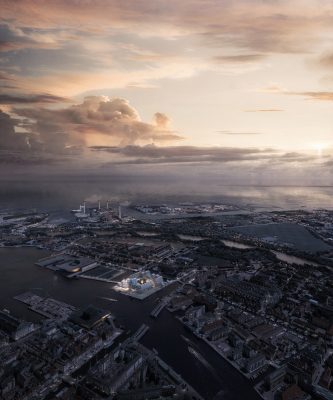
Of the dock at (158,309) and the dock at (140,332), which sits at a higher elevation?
the dock at (140,332)

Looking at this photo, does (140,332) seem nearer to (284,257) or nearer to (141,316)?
(141,316)

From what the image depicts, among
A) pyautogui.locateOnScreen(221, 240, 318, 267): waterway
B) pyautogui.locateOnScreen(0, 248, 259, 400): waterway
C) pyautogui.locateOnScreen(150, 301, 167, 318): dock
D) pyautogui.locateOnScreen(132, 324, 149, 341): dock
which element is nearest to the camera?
pyautogui.locateOnScreen(0, 248, 259, 400): waterway

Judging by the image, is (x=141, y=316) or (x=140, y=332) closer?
(x=140, y=332)

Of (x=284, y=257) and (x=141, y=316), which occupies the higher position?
(x=141, y=316)

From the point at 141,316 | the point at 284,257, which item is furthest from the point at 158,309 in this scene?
the point at 284,257

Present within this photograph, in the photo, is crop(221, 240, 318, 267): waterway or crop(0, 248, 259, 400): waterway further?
crop(221, 240, 318, 267): waterway

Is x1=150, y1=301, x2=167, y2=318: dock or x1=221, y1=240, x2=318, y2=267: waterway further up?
x1=150, y1=301, x2=167, y2=318: dock

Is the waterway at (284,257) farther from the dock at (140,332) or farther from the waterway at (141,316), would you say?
the dock at (140,332)

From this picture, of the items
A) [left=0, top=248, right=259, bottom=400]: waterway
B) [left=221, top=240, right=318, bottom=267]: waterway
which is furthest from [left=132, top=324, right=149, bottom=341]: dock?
[left=221, top=240, right=318, bottom=267]: waterway

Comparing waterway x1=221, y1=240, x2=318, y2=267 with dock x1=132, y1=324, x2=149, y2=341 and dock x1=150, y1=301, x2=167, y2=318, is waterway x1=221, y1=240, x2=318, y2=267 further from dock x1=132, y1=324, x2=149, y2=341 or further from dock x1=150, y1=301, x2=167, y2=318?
dock x1=132, y1=324, x2=149, y2=341

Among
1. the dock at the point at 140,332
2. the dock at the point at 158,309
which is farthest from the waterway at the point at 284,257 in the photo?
the dock at the point at 140,332
